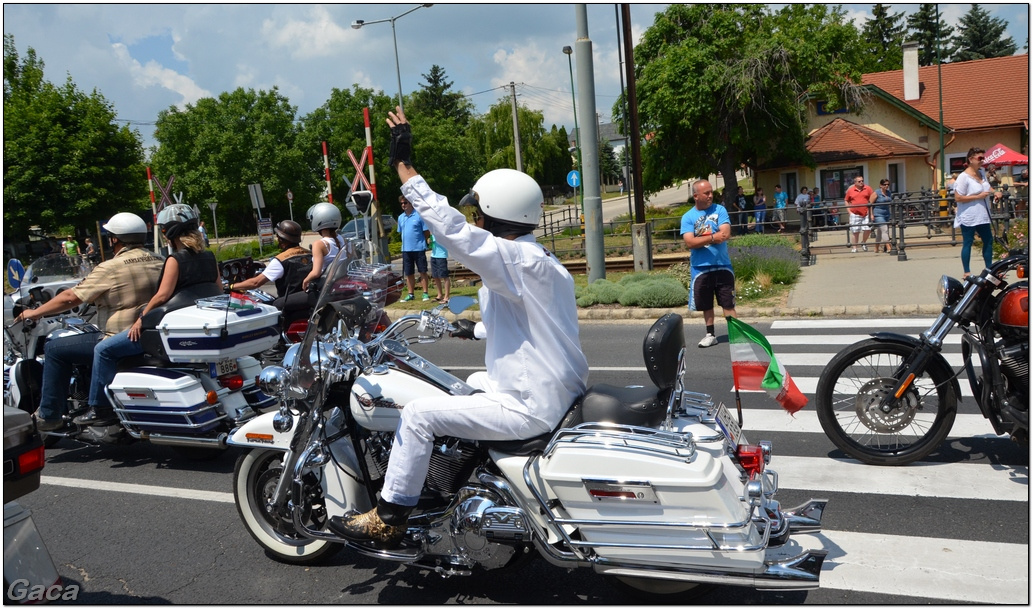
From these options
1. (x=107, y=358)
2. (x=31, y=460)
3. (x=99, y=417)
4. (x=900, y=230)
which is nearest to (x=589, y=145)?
(x=900, y=230)

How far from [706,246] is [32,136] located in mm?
36978

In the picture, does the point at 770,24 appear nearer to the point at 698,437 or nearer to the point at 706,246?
the point at 706,246

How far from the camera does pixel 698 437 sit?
3326 millimetres

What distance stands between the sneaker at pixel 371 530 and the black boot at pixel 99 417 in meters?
3.17

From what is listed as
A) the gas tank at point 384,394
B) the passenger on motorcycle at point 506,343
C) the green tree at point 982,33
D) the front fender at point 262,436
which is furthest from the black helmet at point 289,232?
the green tree at point 982,33

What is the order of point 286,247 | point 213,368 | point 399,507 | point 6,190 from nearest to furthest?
1. point 399,507
2. point 213,368
3. point 286,247
4. point 6,190

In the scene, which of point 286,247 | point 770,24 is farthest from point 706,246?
point 770,24

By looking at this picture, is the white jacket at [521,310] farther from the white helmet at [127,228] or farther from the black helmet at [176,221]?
the white helmet at [127,228]

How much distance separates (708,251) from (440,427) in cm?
615

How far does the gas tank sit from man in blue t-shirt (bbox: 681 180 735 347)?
5.73 meters

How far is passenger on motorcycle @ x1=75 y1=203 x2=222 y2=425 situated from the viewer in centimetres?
595

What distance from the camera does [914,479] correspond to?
494 centimetres

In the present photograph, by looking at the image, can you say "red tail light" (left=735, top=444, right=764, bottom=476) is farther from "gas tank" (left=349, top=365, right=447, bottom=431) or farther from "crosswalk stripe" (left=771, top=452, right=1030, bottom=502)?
"crosswalk stripe" (left=771, top=452, right=1030, bottom=502)

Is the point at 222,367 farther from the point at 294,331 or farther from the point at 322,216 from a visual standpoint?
the point at 322,216
